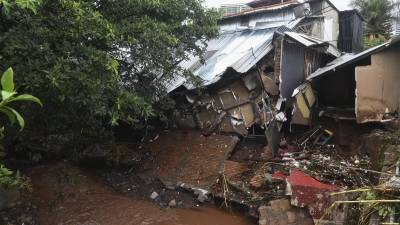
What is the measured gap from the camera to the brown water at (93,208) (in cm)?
800

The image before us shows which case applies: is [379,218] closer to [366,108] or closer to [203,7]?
[366,108]

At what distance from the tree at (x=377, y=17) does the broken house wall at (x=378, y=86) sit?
1349 centimetres

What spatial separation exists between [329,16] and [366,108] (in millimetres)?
5985

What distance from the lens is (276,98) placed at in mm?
10531

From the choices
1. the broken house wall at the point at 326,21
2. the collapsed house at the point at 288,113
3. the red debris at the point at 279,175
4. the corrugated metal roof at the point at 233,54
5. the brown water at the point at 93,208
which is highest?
the broken house wall at the point at 326,21

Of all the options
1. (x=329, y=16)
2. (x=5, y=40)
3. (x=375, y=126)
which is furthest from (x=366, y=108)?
(x=5, y=40)

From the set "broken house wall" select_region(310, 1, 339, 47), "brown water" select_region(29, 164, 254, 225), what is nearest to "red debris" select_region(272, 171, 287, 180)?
"brown water" select_region(29, 164, 254, 225)

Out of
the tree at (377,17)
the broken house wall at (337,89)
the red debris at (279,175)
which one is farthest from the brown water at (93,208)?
the tree at (377,17)

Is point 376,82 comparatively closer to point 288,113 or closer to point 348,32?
point 288,113

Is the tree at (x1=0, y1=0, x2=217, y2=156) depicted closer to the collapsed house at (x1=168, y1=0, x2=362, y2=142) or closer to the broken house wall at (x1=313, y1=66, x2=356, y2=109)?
the collapsed house at (x1=168, y1=0, x2=362, y2=142)

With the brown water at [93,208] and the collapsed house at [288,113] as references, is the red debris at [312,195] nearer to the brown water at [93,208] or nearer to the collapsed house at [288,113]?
the collapsed house at [288,113]

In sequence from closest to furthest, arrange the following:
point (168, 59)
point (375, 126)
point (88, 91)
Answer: point (88, 91), point (168, 59), point (375, 126)

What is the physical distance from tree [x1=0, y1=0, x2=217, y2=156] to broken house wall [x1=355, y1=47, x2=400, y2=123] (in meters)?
3.68

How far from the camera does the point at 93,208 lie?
848cm
